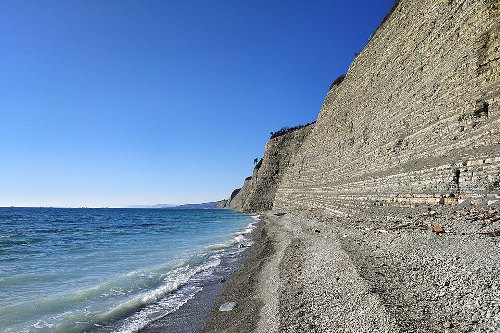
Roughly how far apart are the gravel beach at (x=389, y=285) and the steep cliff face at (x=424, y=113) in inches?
79.3

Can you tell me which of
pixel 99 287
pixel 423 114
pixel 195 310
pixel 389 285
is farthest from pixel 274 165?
pixel 389 285

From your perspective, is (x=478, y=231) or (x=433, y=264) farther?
(x=478, y=231)

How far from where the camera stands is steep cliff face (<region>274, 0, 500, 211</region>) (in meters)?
11.3

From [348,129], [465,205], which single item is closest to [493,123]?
Answer: [465,205]

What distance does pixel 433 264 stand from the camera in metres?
5.91

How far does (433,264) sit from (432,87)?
12235mm

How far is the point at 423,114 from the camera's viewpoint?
624 inches

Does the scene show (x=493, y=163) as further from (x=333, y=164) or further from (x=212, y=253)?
(x=333, y=164)

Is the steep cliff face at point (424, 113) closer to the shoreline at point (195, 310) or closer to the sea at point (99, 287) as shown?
the shoreline at point (195, 310)

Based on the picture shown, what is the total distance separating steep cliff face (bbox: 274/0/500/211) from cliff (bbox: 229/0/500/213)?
47mm

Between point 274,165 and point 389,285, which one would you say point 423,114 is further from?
point 274,165

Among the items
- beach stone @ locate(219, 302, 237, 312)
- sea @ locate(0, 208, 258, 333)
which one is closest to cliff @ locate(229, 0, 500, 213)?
beach stone @ locate(219, 302, 237, 312)

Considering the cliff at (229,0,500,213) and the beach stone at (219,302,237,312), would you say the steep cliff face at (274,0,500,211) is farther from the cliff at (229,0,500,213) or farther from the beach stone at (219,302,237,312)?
the beach stone at (219,302,237,312)

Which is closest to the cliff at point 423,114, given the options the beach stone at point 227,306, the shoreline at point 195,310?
the beach stone at point 227,306
